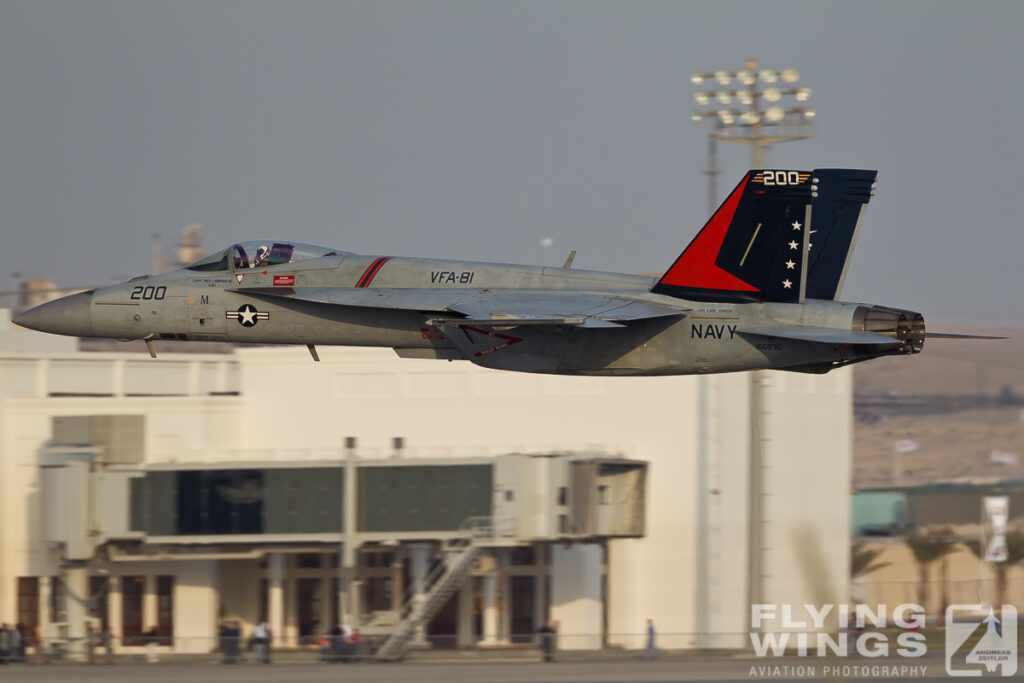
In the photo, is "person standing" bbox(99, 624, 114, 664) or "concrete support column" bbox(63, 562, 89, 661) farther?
"concrete support column" bbox(63, 562, 89, 661)

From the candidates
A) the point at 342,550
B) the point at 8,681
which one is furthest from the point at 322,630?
the point at 8,681

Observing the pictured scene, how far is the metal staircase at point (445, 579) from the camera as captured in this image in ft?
121

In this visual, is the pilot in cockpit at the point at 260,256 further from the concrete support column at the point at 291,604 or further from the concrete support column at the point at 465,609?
the concrete support column at the point at 291,604

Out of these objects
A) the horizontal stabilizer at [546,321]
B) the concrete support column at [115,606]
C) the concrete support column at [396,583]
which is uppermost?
the horizontal stabilizer at [546,321]

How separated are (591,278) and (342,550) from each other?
20.8 m

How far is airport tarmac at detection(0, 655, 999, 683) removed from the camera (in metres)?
26.4

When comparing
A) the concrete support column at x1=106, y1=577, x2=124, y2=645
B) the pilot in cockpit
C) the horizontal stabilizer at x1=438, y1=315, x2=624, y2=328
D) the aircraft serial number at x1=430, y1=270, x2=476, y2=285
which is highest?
the pilot in cockpit

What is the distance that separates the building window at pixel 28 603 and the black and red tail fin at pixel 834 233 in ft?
91.6

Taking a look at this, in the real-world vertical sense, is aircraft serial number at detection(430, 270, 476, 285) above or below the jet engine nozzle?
above

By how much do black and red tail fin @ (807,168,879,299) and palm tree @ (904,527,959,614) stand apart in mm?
17972

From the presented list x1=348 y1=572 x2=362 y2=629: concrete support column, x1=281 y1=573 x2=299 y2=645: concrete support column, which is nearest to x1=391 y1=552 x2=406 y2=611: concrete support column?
x1=281 y1=573 x2=299 y2=645: concrete support column

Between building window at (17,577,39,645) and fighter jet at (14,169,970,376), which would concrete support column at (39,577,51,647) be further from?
fighter jet at (14,169,970,376)

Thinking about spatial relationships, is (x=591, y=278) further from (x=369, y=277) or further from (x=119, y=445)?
(x=119, y=445)

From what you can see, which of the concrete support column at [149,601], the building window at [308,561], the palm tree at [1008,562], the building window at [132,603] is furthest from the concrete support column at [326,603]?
the palm tree at [1008,562]
